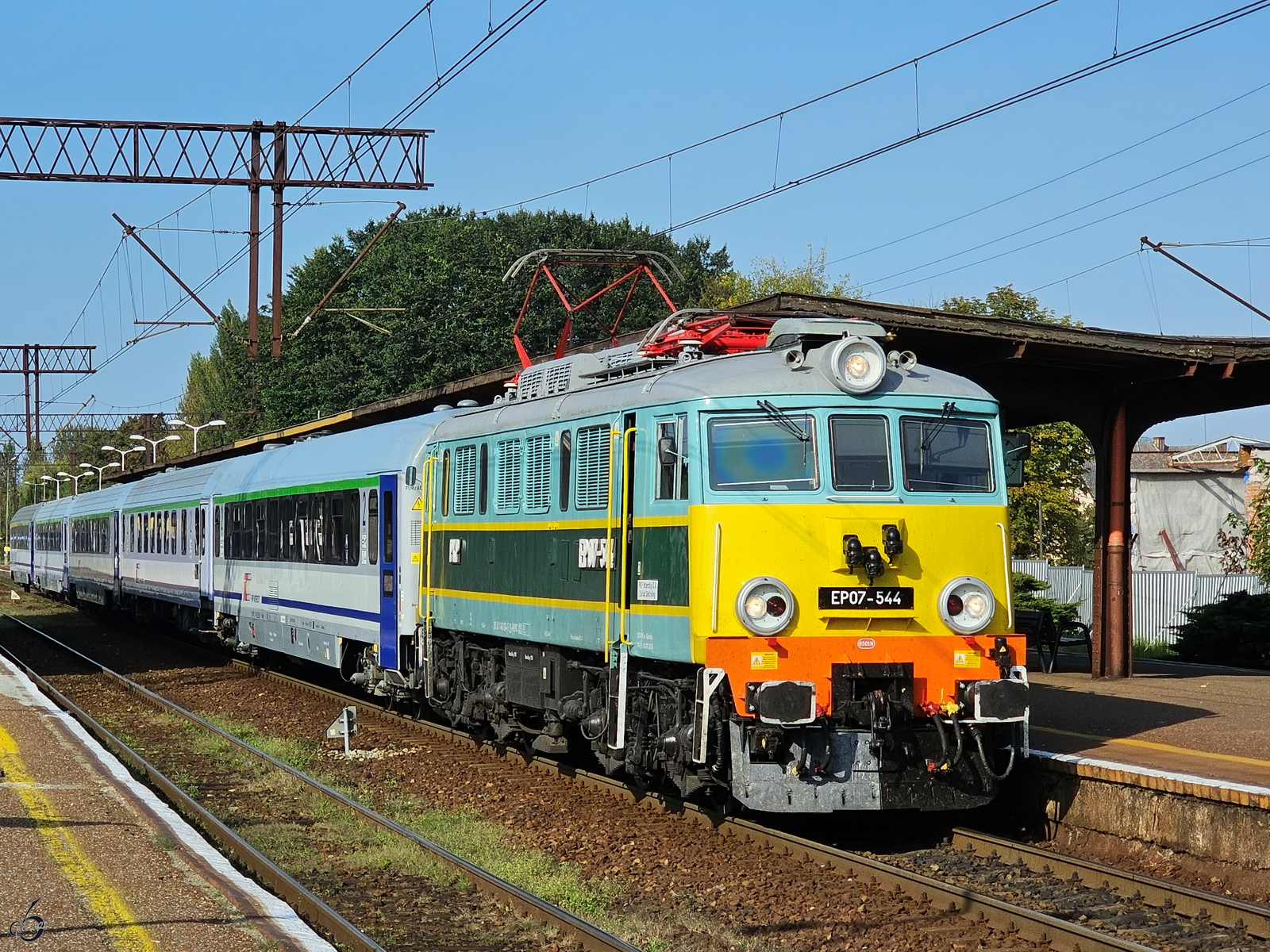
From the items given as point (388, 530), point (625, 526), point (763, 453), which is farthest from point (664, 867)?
point (388, 530)

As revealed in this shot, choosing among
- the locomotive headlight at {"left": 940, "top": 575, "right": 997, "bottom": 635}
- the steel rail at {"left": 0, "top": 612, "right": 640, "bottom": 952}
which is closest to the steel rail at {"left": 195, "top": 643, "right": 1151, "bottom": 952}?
the locomotive headlight at {"left": 940, "top": 575, "right": 997, "bottom": 635}

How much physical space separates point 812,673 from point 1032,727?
482 centimetres

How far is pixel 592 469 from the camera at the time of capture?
1255cm

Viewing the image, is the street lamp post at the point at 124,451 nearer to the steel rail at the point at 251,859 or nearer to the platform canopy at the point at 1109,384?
the steel rail at the point at 251,859

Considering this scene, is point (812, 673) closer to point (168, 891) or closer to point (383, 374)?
point (168, 891)

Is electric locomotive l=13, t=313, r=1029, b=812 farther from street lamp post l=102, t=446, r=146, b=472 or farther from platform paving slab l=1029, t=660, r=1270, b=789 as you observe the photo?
street lamp post l=102, t=446, r=146, b=472

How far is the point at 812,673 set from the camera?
1055 cm

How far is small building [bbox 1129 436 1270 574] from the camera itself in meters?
59.6

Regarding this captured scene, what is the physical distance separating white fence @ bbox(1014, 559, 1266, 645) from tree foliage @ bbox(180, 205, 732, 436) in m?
22.9

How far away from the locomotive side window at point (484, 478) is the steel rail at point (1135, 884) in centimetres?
597

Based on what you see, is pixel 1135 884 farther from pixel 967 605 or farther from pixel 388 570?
pixel 388 570

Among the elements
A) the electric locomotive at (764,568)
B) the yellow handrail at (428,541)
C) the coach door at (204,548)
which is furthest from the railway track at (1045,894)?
the coach door at (204,548)

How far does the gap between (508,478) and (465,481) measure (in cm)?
139

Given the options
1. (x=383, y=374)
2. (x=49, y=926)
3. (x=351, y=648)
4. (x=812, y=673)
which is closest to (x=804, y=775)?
(x=812, y=673)
